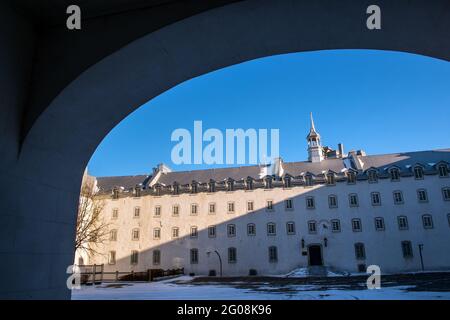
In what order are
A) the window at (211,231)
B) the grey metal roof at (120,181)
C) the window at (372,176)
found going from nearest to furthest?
1. the window at (372,176)
2. the window at (211,231)
3. the grey metal roof at (120,181)

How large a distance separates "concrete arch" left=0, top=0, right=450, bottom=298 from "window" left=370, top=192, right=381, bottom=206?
3886 cm

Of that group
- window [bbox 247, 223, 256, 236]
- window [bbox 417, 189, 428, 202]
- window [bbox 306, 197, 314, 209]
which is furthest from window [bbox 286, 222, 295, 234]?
window [bbox 417, 189, 428, 202]

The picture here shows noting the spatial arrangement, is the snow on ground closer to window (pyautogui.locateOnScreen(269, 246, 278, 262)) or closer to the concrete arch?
the concrete arch

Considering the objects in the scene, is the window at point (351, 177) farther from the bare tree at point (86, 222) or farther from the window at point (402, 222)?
the bare tree at point (86, 222)

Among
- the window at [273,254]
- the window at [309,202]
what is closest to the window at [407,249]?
the window at [309,202]

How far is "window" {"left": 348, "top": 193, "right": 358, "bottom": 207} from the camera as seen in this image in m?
39.1

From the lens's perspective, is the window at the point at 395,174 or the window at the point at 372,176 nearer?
the window at the point at 395,174

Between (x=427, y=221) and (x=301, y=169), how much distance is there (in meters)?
15.9

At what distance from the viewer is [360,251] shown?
37406mm

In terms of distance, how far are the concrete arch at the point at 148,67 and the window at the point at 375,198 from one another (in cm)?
3886

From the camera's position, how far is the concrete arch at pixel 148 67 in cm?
325

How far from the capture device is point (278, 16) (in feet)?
10.9

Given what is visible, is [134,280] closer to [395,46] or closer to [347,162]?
[347,162]
